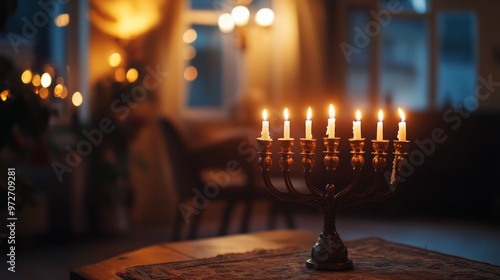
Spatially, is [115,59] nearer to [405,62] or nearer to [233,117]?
[233,117]

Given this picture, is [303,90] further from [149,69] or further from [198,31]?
[149,69]

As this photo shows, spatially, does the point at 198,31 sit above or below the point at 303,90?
above

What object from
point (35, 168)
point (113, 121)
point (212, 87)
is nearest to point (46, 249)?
point (35, 168)

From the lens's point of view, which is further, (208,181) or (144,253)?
(208,181)

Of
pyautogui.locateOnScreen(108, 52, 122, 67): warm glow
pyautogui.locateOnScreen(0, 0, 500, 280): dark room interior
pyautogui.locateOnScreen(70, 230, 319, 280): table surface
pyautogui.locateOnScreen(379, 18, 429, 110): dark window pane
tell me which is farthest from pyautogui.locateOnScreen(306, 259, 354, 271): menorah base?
pyautogui.locateOnScreen(379, 18, 429, 110): dark window pane

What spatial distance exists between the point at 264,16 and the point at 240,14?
0.84 ft

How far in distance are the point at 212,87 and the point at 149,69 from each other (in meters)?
1.06

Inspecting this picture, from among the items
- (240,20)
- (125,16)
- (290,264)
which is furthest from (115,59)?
(290,264)

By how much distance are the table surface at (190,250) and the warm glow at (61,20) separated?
310 centimetres

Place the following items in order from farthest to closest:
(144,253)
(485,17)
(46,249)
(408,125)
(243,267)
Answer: (485,17)
(408,125)
(46,249)
(144,253)
(243,267)

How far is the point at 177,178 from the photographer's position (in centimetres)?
405

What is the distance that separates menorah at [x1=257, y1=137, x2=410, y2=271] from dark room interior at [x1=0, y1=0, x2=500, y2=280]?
193cm

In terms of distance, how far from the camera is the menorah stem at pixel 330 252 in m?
1.67

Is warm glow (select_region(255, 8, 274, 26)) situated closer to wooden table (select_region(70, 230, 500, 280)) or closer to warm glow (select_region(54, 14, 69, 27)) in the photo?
warm glow (select_region(54, 14, 69, 27))
